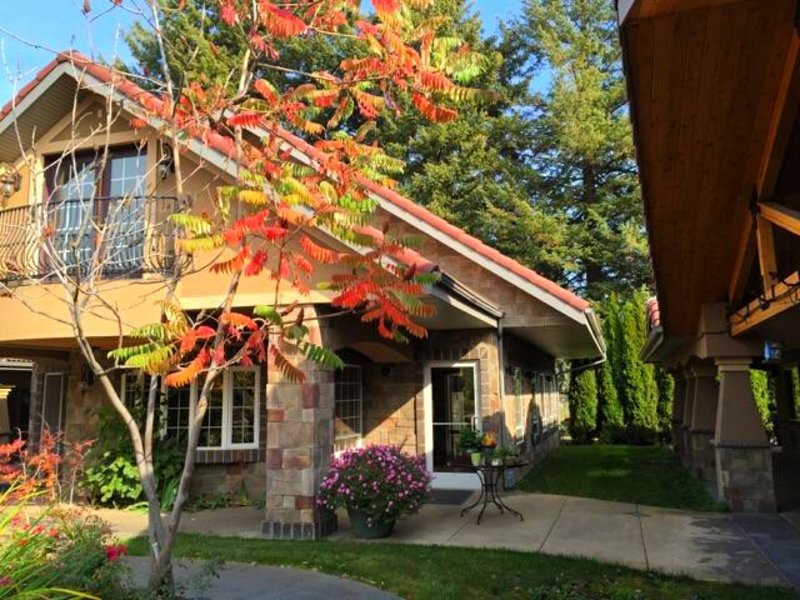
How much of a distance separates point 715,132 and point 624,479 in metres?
8.39

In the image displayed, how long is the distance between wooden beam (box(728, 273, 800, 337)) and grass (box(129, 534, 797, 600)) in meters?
2.79

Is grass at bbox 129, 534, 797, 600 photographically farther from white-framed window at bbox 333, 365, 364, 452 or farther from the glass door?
the glass door

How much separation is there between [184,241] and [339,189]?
1.17 metres

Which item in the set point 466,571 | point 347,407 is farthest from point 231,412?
point 466,571

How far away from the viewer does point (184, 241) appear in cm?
437

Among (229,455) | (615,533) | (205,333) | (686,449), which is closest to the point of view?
(205,333)

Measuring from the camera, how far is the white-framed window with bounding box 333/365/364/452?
11.1 metres

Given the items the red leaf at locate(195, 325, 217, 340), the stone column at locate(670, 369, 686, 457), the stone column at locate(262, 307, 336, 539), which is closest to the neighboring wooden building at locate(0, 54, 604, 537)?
the stone column at locate(262, 307, 336, 539)

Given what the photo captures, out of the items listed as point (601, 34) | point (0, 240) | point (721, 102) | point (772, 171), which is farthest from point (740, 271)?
point (601, 34)

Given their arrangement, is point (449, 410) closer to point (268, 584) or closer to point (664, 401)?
point (268, 584)

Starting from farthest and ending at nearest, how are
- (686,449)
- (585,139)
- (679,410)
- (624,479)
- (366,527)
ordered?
(585,139)
(679,410)
(686,449)
(624,479)
(366,527)

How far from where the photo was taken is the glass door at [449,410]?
39.0ft

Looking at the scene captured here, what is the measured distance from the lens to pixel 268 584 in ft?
19.4

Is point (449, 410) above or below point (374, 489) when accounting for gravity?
above
